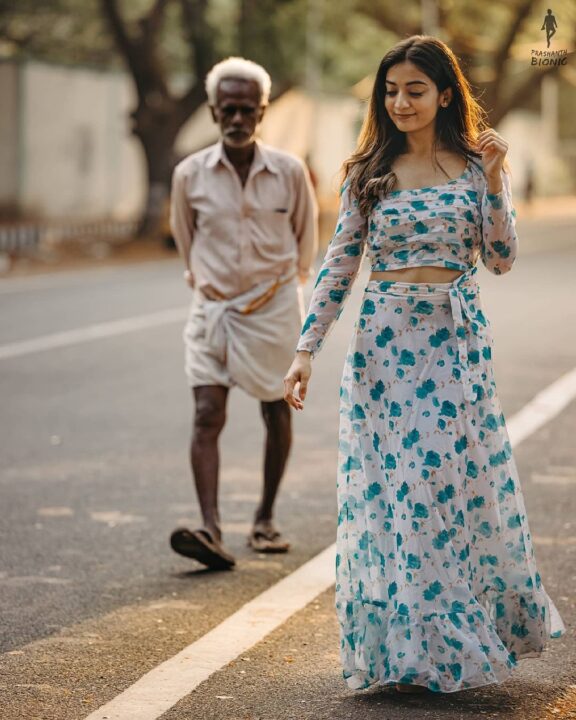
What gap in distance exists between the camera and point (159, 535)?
6762mm

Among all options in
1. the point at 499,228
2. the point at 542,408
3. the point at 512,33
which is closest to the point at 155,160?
the point at 512,33

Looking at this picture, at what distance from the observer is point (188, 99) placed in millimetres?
31656

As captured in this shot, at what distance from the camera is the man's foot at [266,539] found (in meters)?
6.45

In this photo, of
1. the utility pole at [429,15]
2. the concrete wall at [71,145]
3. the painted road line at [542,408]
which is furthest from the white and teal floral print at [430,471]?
the utility pole at [429,15]

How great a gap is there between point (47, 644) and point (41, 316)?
1132cm

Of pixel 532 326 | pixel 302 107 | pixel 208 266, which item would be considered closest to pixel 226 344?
pixel 208 266

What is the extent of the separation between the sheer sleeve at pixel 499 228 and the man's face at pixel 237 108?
6.42 feet

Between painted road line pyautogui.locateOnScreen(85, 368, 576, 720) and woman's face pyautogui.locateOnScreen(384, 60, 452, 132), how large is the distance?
68.2 inches

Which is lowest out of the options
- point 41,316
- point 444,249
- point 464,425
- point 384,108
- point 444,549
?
point 41,316

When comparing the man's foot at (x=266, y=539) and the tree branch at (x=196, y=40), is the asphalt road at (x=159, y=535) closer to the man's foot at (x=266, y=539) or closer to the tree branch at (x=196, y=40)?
the man's foot at (x=266, y=539)

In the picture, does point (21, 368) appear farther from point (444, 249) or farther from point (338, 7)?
point (338, 7)

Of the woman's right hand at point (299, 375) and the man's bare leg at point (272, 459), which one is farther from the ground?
the woman's right hand at point (299, 375)

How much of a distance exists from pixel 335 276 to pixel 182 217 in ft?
6.42

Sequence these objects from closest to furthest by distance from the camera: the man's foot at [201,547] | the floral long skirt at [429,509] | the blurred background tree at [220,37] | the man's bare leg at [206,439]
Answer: the floral long skirt at [429,509]
the man's foot at [201,547]
the man's bare leg at [206,439]
the blurred background tree at [220,37]
